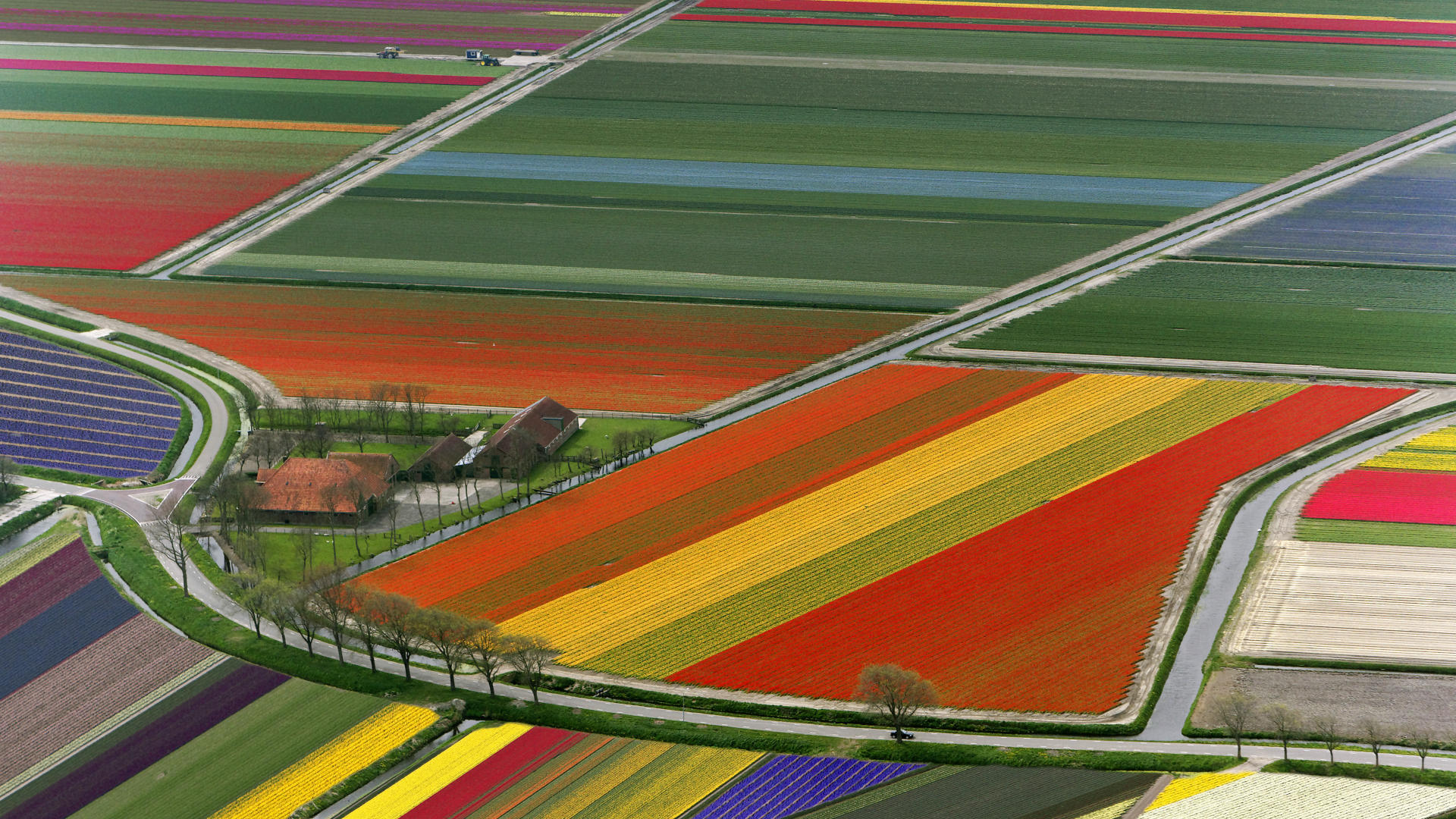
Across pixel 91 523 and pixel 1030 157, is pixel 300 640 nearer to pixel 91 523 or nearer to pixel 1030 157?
pixel 91 523

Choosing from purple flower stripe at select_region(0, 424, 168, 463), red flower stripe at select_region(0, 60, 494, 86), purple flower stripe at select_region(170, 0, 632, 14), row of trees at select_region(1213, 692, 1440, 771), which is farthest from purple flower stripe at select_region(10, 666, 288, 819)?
purple flower stripe at select_region(170, 0, 632, 14)

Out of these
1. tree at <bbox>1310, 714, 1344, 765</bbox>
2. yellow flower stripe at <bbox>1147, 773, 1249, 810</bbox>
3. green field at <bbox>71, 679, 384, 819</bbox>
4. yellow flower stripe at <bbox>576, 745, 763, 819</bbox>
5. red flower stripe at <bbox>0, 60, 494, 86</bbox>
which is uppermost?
red flower stripe at <bbox>0, 60, 494, 86</bbox>

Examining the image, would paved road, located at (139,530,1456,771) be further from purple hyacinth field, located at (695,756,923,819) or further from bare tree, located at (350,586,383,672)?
purple hyacinth field, located at (695,756,923,819)

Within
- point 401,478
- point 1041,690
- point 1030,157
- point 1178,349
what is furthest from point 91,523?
point 1030,157

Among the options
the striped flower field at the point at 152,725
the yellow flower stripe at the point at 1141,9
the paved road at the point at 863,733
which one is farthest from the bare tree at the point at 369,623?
the yellow flower stripe at the point at 1141,9

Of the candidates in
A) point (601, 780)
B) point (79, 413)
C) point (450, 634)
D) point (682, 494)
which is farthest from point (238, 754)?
point (79, 413)
